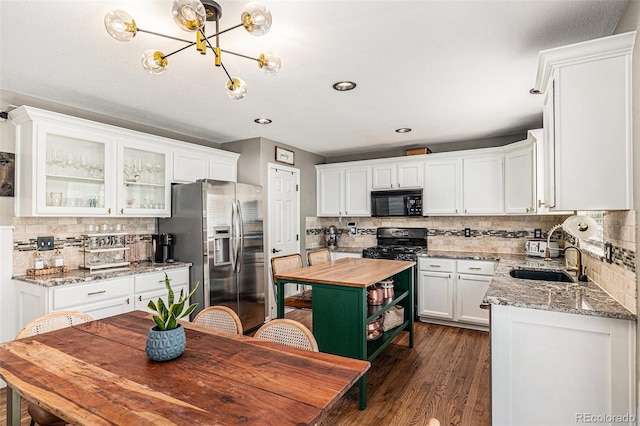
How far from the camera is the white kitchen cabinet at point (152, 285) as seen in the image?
3.15 m

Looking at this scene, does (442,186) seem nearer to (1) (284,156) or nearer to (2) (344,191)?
(2) (344,191)

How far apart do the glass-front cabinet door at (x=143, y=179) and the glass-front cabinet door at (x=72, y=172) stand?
120 millimetres

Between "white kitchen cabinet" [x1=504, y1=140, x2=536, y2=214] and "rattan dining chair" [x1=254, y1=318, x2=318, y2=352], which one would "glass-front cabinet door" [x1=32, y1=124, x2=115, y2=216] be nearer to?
"rattan dining chair" [x1=254, y1=318, x2=318, y2=352]

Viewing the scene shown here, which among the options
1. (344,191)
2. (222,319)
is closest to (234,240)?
(222,319)

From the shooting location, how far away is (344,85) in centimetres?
263

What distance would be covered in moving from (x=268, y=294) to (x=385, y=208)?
204cm

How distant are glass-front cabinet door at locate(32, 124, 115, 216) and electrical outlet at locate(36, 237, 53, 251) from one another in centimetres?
34

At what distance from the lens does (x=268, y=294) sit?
435 centimetres

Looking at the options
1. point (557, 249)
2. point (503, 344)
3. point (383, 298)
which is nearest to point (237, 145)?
point (383, 298)

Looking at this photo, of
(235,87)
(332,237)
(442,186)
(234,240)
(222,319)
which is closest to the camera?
(235,87)

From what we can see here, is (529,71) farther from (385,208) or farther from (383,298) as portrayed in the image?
(385,208)

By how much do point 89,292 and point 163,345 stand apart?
191 cm

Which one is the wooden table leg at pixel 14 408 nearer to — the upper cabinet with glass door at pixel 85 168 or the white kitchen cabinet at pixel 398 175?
the upper cabinet with glass door at pixel 85 168

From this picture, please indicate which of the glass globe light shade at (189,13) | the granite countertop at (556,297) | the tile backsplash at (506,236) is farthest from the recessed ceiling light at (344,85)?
the tile backsplash at (506,236)
